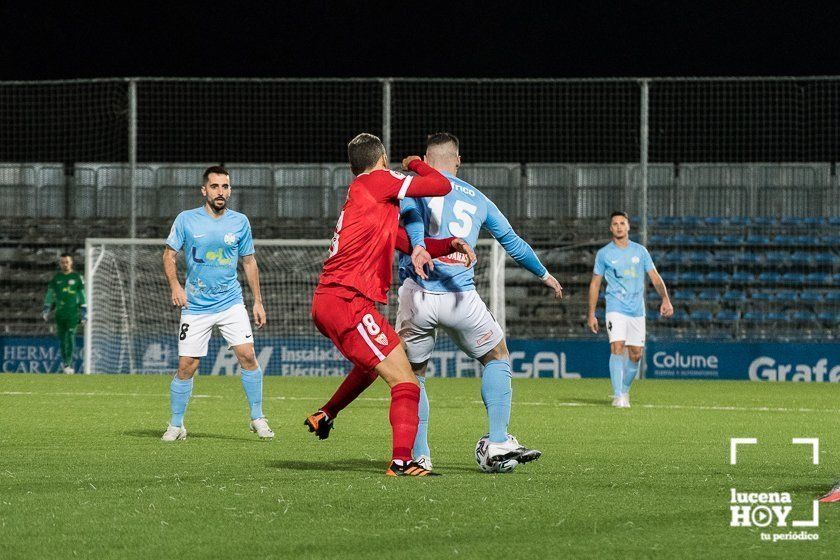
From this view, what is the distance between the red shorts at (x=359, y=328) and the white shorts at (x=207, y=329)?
3.22 meters

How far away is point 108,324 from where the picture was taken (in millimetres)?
20984

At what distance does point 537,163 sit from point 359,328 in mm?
16401

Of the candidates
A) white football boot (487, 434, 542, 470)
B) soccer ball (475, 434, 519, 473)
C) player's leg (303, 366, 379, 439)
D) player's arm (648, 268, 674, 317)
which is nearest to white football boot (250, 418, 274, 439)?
player's leg (303, 366, 379, 439)

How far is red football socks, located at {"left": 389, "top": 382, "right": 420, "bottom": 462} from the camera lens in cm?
696

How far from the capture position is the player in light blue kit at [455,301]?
24.6 feet

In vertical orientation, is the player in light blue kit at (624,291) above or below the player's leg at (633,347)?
above

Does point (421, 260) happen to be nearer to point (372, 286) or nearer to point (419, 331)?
point (372, 286)

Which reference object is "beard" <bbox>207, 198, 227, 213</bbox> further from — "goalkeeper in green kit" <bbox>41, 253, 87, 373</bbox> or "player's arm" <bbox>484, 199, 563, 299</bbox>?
"goalkeeper in green kit" <bbox>41, 253, 87, 373</bbox>

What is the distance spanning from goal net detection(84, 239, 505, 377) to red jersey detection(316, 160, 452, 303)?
13081 millimetres

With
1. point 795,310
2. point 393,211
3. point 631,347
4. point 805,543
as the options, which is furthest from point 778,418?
point 795,310

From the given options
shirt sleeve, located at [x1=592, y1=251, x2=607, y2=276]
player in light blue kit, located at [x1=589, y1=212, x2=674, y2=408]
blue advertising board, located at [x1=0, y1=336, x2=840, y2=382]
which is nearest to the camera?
player in light blue kit, located at [x1=589, y1=212, x2=674, y2=408]

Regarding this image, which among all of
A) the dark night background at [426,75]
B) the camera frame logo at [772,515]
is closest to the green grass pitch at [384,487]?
the camera frame logo at [772,515]

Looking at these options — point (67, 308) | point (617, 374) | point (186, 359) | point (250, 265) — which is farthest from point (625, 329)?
point (67, 308)

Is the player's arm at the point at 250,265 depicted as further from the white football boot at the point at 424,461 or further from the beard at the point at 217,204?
the white football boot at the point at 424,461
